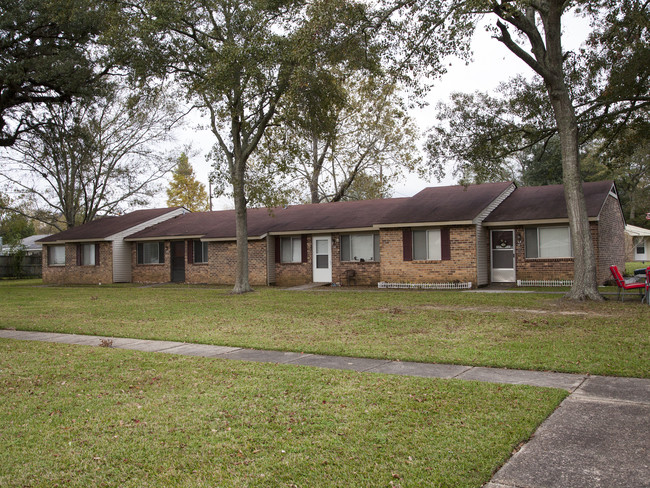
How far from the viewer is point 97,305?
16.6 metres

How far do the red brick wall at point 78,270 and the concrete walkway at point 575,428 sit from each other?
24.4 metres

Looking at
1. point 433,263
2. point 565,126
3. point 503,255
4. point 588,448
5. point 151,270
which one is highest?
point 565,126

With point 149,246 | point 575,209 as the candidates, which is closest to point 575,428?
point 575,209

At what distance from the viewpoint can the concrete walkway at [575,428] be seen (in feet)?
12.0

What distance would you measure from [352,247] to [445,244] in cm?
437

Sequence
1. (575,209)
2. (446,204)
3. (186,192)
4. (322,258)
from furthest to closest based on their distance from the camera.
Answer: (186,192)
(322,258)
(446,204)
(575,209)

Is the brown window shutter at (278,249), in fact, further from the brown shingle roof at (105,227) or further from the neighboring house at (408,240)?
the brown shingle roof at (105,227)

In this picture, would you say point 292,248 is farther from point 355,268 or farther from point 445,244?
point 445,244

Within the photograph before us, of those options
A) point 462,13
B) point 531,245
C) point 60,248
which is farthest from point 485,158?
point 60,248

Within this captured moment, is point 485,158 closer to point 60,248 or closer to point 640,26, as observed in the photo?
point 640,26

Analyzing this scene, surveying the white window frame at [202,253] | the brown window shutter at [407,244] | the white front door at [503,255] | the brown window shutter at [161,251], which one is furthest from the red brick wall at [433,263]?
the brown window shutter at [161,251]

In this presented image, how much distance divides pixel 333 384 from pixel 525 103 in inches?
640

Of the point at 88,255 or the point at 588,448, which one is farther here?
the point at 88,255

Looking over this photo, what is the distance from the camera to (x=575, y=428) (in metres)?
4.58
